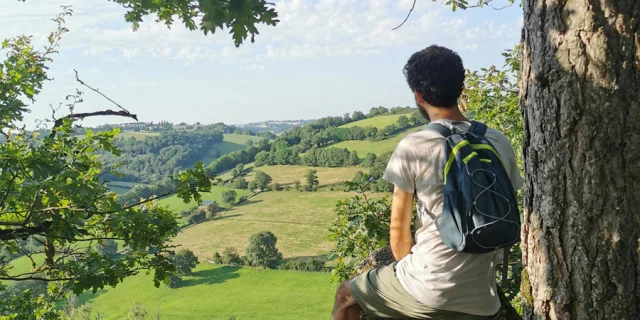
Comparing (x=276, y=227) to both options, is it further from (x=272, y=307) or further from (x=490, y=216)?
(x=490, y=216)

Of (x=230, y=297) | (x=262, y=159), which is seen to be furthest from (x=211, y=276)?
(x=262, y=159)

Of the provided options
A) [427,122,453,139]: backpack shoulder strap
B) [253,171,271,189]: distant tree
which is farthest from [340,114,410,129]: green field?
[427,122,453,139]: backpack shoulder strap

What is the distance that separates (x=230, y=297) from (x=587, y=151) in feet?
127

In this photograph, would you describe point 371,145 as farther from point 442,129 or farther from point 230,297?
point 442,129

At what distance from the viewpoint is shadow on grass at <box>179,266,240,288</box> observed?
40438 mm

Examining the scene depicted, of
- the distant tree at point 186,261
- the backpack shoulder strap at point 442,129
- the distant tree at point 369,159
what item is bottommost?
the distant tree at point 186,261

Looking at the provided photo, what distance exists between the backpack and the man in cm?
6

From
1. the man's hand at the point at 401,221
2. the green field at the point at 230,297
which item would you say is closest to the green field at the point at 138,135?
the green field at the point at 230,297

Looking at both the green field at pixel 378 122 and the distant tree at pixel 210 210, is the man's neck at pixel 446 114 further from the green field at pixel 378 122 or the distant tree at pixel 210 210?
the green field at pixel 378 122

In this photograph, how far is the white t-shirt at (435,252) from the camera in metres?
1.88

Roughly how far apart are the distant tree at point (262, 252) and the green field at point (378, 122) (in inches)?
937

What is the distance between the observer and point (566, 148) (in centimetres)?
165

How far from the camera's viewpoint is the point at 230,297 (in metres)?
37.9

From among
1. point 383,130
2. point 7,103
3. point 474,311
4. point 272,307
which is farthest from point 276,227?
point 474,311
